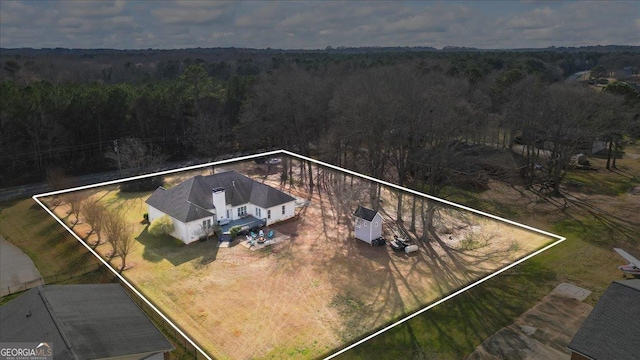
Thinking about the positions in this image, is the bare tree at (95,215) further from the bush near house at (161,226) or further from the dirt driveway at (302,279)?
the bush near house at (161,226)

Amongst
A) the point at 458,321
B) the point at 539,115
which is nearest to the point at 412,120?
the point at 458,321

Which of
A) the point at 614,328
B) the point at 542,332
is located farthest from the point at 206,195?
the point at 542,332

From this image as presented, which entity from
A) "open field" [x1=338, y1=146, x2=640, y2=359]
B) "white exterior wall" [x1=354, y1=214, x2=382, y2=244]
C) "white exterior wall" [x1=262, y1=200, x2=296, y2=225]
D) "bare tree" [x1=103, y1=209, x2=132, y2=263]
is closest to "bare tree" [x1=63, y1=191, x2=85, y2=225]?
"bare tree" [x1=103, y1=209, x2=132, y2=263]

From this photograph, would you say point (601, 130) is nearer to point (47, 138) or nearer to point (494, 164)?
point (494, 164)

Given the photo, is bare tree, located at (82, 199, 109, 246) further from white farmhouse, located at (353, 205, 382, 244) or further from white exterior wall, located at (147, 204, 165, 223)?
white farmhouse, located at (353, 205, 382, 244)

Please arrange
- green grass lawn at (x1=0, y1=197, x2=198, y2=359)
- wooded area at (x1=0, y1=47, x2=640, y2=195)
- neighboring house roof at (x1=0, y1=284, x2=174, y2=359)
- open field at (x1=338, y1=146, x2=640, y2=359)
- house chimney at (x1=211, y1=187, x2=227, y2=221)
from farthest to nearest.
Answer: wooded area at (x1=0, y1=47, x2=640, y2=195)
open field at (x1=338, y1=146, x2=640, y2=359)
green grass lawn at (x1=0, y1=197, x2=198, y2=359)
neighboring house roof at (x1=0, y1=284, x2=174, y2=359)
house chimney at (x1=211, y1=187, x2=227, y2=221)

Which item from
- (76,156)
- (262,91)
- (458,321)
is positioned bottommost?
(458,321)

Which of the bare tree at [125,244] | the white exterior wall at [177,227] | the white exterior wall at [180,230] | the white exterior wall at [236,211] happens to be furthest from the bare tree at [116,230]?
the white exterior wall at [236,211]
